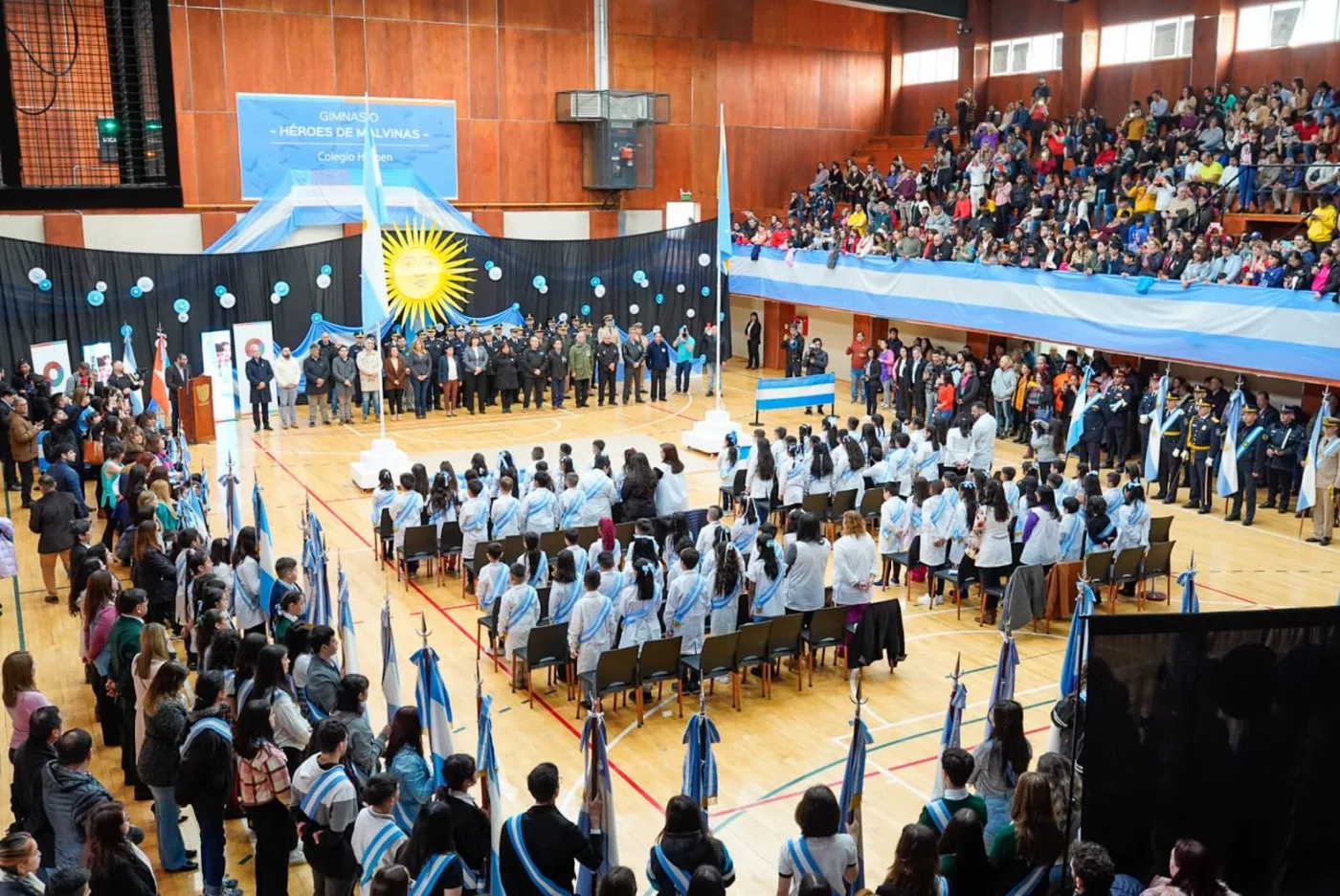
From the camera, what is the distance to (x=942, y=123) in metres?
26.7

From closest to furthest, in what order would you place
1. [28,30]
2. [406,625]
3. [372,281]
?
[28,30] < [406,625] < [372,281]

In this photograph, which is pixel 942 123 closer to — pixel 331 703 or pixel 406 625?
pixel 406 625

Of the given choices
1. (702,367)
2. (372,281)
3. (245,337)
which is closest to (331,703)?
(372,281)

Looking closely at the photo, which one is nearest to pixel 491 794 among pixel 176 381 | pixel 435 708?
pixel 435 708

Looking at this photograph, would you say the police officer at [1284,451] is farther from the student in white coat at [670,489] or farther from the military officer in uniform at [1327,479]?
the student in white coat at [670,489]

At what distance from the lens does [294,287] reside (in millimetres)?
21906

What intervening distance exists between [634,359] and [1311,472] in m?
12.3

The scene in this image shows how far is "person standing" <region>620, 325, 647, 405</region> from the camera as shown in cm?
2291

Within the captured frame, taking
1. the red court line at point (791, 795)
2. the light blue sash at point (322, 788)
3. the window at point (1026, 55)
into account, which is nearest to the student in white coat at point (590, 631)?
the red court line at point (791, 795)

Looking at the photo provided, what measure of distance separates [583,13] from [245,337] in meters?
11.0

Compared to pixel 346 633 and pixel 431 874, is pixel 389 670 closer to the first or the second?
pixel 346 633

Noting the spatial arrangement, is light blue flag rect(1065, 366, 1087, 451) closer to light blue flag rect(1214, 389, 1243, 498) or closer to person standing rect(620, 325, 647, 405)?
light blue flag rect(1214, 389, 1243, 498)

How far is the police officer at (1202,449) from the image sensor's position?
15.7 m

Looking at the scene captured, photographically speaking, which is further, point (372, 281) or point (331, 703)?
point (372, 281)
